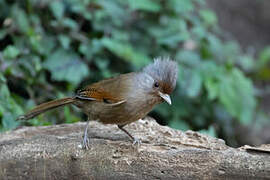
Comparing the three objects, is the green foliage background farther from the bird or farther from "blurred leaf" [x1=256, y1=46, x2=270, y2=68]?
the bird

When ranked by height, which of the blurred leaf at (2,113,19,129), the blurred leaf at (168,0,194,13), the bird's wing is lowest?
the blurred leaf at (2,113,19,129)

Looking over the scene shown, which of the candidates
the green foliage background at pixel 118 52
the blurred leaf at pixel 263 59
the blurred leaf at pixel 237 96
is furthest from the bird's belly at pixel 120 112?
the blurred leaf at pixel 263 59

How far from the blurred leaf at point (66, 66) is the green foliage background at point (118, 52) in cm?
1

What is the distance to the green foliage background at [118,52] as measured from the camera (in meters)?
6.79

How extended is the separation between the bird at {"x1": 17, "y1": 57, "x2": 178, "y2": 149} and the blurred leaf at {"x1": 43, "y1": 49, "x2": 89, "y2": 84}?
6.76ft

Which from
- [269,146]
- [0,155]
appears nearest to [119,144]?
[0,155]

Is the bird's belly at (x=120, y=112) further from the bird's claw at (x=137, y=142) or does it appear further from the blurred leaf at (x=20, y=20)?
the blurred leaf at (x=20, y=20)

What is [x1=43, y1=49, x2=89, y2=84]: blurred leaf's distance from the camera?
676 cm

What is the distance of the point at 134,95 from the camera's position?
448 cm

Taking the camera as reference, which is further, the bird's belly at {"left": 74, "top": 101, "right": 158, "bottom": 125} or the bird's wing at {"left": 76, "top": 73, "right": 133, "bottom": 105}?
the bird's wing at {"left": 76, "top": 73, "right": 133, "bottom": 105}

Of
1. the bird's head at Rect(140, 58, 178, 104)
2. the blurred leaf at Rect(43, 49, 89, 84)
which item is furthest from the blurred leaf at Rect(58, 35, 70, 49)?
the bird's head at Rect(140, 58, 178, 104)

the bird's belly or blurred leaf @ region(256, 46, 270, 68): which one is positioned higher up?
blurred leaf @ region(256, 46, 270, 68)

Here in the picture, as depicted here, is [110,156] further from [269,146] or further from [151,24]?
[151,24]

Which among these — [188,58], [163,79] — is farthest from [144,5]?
[163,79]
